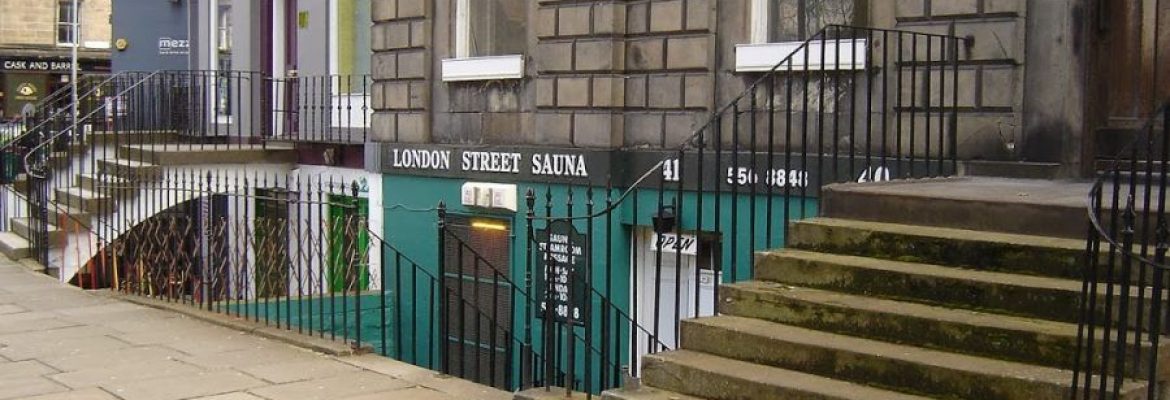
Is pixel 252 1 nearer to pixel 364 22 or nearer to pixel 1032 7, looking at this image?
pixel 364 22

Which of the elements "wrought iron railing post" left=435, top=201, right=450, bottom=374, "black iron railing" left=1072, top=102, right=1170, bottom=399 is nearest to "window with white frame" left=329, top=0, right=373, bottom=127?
"wrought iron railing post" left=435, top=201, right=450, bottom=374

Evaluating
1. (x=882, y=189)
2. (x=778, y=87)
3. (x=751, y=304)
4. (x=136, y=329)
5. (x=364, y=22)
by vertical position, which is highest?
(x=364, y=22)

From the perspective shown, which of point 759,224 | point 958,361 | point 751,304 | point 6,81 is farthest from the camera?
point 6,81

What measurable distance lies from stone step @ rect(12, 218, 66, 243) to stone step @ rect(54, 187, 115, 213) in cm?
37

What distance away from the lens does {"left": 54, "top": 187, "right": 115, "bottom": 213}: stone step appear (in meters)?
14.4

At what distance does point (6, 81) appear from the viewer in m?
38.5

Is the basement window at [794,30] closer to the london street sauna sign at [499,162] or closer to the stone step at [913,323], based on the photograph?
the london street sauna sign at [499,162]

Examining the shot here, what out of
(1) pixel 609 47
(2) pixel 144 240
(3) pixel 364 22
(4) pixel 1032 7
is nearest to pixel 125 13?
(3) pixel 364 22

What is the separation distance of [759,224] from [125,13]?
16618mm

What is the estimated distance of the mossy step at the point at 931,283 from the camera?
5.84 metres

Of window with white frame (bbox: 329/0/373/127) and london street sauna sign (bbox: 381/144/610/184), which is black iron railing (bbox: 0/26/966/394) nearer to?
window with white frame (bbox: 329/0/373/127)

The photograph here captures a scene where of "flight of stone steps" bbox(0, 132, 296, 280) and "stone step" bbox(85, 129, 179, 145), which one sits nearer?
"flight of stone steps" bbox(0, 132, 296, 280)

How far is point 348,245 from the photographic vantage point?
12.3m

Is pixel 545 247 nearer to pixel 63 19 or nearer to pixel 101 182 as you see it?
pixel 101 182
